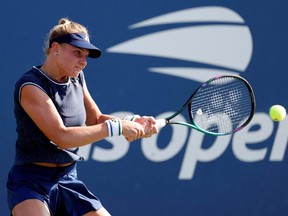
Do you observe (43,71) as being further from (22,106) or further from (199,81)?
(199,81)

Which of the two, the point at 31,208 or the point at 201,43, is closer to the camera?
the point at 31,208

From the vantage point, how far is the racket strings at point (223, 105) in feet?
15.7

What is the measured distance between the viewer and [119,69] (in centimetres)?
559

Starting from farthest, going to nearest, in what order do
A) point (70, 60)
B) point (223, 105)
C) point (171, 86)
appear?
point (171, 86), point (223, 105), point (70, 60)

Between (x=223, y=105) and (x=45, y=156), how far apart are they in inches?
57.6

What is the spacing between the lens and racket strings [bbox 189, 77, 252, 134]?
4.80 meters

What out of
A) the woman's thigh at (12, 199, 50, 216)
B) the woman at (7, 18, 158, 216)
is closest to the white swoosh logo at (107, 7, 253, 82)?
the woman at (7, 18, 158, 216)

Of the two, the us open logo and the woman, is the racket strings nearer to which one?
the us open logo

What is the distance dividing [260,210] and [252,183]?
23 centimetres

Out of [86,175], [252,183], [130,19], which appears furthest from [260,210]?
[130,19]

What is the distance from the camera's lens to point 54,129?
3.78m

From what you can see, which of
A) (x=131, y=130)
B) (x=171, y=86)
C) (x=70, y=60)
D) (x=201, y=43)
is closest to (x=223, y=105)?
(x=171, y=86)

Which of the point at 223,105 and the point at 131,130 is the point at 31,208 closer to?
the point at 131,130

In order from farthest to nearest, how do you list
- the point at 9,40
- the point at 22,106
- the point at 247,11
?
the point at 247,11 < the point at 9,40 < the point at 22,106
